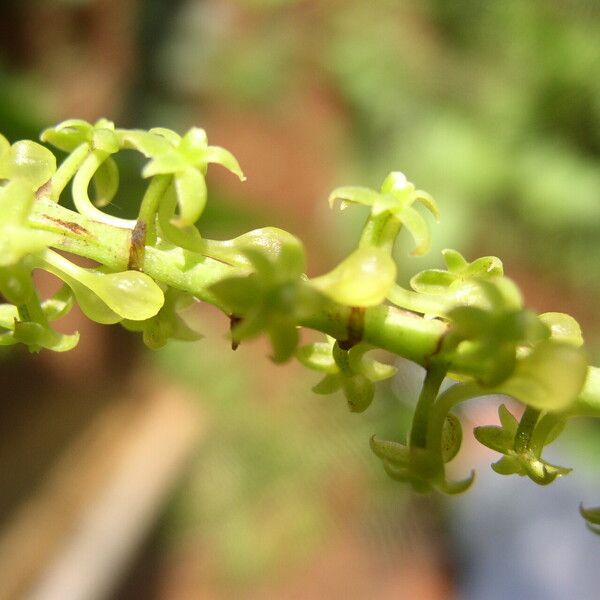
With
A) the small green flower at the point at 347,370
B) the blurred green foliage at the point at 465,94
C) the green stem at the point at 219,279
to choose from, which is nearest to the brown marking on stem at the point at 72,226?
the green stem at the point at 219,279

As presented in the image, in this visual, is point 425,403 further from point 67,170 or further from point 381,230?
point 67,170

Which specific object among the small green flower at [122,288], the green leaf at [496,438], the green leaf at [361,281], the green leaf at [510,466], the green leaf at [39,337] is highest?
the green leaf at [361,281]

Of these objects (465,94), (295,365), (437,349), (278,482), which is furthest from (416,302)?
(465,94)

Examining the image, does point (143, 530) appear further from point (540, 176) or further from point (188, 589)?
point (540, 176)

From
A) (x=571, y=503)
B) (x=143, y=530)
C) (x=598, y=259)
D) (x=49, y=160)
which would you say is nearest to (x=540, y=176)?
(x=598, y=259)

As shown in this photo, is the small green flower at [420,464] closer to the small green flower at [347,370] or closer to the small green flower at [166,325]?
the small green flower at [347,370]

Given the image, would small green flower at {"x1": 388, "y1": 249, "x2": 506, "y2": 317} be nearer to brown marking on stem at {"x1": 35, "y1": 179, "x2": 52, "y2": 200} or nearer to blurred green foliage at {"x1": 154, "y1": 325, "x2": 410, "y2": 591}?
brown marking on stem at {"x1": 35, "y1": 179, "x2": 52, "y2": 200}
